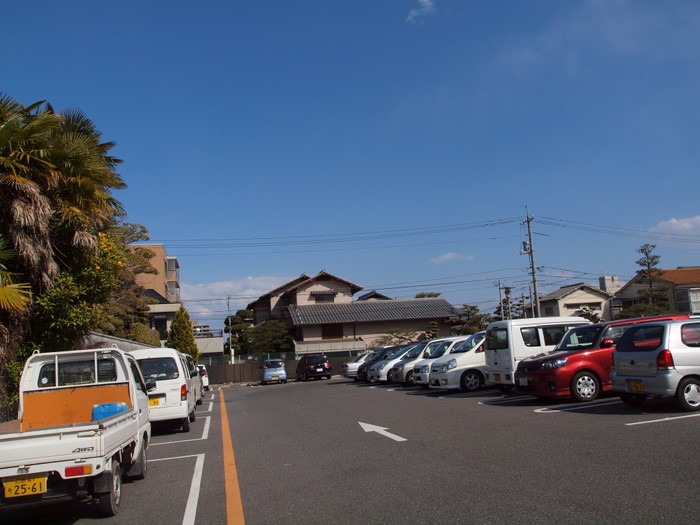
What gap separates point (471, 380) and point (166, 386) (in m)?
9.03

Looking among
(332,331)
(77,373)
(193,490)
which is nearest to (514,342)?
(193,490)

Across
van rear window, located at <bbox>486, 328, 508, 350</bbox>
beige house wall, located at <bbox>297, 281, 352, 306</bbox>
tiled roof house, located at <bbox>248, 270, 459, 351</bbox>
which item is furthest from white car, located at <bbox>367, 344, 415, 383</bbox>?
beige house wall, located at <bbox>297, 281, 352, 306</bbox>

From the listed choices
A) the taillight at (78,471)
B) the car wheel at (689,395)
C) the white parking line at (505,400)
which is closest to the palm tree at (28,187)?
the taillight at (78,471)

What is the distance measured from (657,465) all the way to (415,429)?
4.77 m

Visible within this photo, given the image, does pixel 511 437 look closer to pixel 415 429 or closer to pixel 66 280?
pixel 415 429

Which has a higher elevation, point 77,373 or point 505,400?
point 77,373

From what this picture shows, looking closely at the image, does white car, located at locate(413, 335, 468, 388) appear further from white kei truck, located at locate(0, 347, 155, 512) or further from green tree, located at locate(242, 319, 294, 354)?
green tree, located at locate(242, 319, 294, 354)

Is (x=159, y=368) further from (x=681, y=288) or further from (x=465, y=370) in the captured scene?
(x=681, y=288)

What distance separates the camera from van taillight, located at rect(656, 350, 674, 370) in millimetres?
10078

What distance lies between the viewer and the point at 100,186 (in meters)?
13.2

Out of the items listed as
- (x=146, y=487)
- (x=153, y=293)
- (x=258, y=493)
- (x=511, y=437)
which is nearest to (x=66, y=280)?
(x=146, y=487)

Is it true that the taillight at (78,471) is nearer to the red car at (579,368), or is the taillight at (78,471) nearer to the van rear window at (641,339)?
the van rear window at (641,339)

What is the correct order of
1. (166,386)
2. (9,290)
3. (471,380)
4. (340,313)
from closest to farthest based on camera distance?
(9,290)
(166,386)
(471,380)
(340,313)

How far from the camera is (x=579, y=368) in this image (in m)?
12.6
